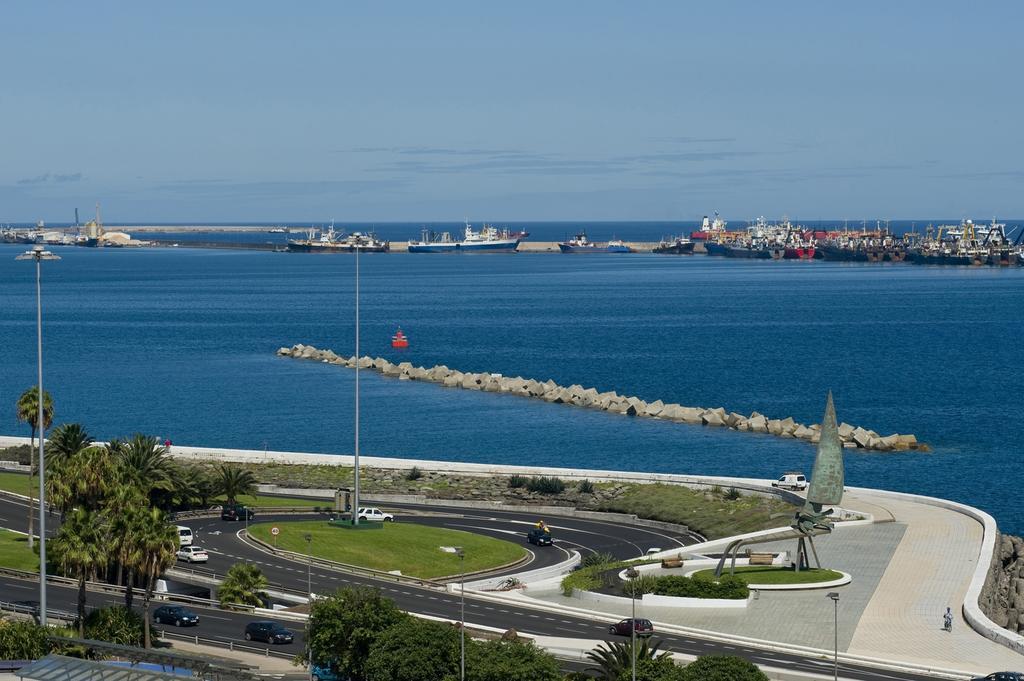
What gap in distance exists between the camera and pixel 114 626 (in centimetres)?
4831

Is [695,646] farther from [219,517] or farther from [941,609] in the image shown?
[219,517]

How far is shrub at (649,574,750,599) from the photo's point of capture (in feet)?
184

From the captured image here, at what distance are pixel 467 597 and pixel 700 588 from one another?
893 cm

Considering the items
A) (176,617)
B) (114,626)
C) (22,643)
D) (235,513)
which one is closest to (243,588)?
(176,617)

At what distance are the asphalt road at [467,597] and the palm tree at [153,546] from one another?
15.0 ft

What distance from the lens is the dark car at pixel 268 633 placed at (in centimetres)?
5009

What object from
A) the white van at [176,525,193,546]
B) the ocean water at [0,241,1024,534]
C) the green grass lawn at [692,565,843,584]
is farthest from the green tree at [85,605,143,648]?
the ocean water at [0,241,1024,534]

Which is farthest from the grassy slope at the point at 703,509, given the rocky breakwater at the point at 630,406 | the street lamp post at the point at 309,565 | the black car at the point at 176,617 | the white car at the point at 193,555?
the black car at the point at 176,617

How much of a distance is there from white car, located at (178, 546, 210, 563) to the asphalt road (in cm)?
45

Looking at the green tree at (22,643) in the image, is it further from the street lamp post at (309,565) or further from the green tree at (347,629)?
the street lamp post at (309,565)

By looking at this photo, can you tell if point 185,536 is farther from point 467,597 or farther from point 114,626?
point 114,626

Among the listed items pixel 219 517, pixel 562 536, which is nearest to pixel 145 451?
pixel 219 517

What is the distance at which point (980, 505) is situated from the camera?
282 ft

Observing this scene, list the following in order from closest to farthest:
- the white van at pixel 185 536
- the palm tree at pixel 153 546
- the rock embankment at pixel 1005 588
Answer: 1. the palm tree at pixel 153 546
2. the rock embankment at pixel 1005 588
3. the white van at pixel 185 536
